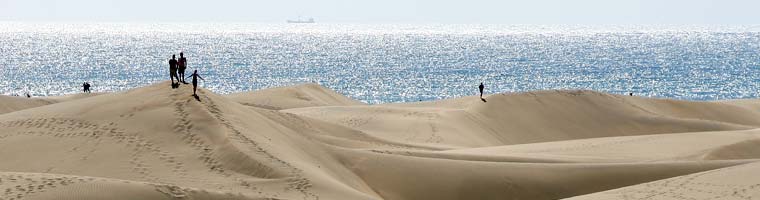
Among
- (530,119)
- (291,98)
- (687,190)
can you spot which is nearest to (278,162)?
(687,190)

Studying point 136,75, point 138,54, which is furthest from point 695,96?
point 138,54

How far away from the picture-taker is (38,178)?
54.2 feet

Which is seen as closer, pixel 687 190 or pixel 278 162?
pixel 687 190

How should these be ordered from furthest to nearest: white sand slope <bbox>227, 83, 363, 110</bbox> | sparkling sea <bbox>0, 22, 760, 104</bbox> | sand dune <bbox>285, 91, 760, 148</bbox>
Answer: sparkling sea <bbox>0, 22, 760, 104</bbox>
white sand slope <bbox>227, 83, 363, 110</bbox>
sand dune <bbox>285, 91, 760, 148</bbox>

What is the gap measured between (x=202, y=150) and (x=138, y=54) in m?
160

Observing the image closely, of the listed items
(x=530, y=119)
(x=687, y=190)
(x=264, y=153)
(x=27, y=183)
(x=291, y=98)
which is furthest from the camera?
(x=291, y=98)

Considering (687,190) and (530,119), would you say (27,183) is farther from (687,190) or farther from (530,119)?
(530,119)

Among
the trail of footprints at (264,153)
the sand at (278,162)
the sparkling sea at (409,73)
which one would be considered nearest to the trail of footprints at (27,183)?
the sand at (278,162)

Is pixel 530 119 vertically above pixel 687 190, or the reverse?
pixel 687 190

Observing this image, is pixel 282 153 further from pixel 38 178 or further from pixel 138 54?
pixel 138 54

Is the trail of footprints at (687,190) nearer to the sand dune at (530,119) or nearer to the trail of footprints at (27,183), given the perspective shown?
the trail of footprints at (27,183)

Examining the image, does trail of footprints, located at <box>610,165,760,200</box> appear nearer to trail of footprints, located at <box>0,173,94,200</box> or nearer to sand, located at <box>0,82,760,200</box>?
sand, located at <box>0,82,760,200</box>

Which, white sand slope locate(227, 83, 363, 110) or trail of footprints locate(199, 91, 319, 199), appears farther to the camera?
white sand slope locate(227, 83, 363, 110)

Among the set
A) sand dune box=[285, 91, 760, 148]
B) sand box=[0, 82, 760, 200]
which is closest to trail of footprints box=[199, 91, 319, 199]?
sand box=[0, 82, 760, 200]
